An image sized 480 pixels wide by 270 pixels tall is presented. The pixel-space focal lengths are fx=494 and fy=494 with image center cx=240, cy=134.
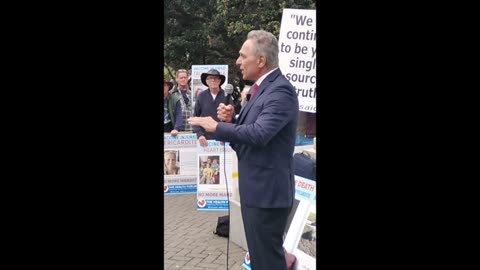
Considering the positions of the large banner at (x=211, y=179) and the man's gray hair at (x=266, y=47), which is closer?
the man's gray hair at (x=266, y=47)

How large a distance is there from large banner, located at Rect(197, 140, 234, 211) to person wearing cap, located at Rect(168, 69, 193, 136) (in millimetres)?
587

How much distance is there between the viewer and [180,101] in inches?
207

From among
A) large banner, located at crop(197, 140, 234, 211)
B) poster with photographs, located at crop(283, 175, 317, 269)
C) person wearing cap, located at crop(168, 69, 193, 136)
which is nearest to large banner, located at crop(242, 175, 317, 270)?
poster with photographs, located at crop(283, 175, 317, 269)

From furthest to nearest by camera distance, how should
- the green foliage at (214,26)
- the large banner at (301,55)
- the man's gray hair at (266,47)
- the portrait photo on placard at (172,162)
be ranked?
the portrait photo on placard at (172,162) < the green foliage at (214,26) < the large banner at (301,55) < the man's gray hair at (266,47)

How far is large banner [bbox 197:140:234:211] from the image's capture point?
15.9ft

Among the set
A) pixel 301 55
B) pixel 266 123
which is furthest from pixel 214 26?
pixel 266 123

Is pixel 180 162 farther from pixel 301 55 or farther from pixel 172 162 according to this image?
pixel 301 55

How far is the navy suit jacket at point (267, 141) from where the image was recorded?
2.38 m

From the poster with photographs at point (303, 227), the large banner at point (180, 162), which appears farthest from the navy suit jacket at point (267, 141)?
the large banner at point (180, 162)

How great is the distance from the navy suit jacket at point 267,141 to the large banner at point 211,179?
2.25 meters

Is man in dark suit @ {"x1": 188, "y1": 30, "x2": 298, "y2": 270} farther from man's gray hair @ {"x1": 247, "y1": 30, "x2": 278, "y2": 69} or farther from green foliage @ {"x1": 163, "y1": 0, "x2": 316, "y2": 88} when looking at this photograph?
green foliage @ {"x1": 163, "y1": 0, "x2": 316, "y2": 88}

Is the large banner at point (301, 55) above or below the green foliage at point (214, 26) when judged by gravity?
below

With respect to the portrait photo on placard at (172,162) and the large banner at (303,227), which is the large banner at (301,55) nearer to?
the large banner at (303,227)
